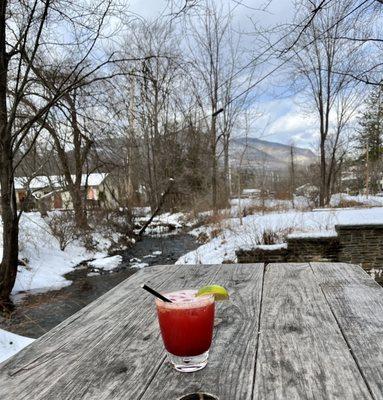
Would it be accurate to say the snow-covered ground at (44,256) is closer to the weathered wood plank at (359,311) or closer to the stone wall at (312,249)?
the stone wall at (312,249)

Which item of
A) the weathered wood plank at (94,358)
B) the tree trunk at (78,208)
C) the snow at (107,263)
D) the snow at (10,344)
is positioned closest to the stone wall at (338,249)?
the snow at (10,344)

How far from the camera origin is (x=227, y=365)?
0.81 m

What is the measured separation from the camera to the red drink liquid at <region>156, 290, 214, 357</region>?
2.56 feet

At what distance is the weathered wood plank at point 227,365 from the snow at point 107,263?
868 centimetres

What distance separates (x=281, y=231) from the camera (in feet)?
26.1

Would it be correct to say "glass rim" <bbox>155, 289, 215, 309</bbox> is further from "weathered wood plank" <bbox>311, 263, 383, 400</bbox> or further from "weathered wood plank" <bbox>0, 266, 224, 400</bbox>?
"weathered wood plank" <bbox>311, 263, 383, 400</bbox>

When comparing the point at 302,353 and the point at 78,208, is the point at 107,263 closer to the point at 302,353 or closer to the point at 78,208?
the point at 78,208

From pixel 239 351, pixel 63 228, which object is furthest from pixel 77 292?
pixel 239 351

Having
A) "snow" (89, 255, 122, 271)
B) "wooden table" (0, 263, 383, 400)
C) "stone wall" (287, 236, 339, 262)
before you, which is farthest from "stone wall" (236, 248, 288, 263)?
"wooden table" (0, 263, 383, 400)

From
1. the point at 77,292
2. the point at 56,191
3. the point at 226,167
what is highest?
the point at 226,167

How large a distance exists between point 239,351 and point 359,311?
42 cm

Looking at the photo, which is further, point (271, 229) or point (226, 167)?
point (226, 167)

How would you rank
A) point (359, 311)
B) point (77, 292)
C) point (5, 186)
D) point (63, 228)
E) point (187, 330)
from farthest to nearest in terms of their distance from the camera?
point (63, 228), point (77, 292), point (5, 186), point (359, 311), point (187, 330)

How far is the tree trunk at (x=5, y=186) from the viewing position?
5.62 metres
